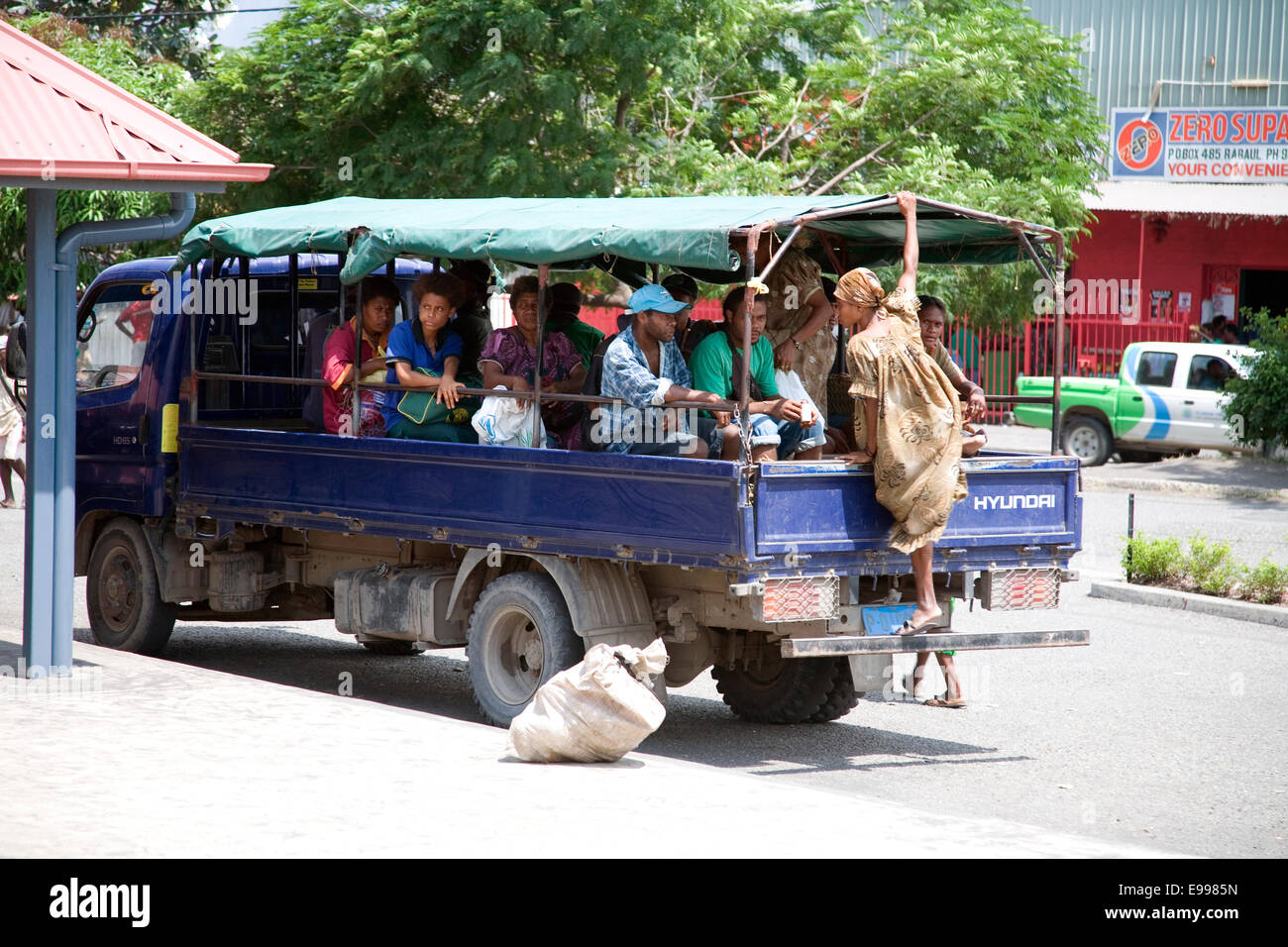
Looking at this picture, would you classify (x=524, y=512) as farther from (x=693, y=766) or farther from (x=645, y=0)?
(x=645, y=0)

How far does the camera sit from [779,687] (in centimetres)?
848

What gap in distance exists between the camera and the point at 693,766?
22.6ft

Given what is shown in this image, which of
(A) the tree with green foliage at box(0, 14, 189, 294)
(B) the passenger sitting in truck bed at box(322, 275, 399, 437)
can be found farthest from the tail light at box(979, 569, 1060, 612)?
(A) the tree with green foliage at box(0, 14, 189, 294)

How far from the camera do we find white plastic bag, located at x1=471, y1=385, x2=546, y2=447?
8.21 metres

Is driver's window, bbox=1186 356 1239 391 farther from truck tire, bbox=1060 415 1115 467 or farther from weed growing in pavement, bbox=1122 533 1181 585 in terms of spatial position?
weed growing in pavement, bbox=1122 533 1181 585

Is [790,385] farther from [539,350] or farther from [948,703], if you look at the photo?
[948,703]

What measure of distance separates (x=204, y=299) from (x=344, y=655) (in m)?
2.56

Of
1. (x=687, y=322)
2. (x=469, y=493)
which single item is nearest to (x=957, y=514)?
(x=687, y=322)

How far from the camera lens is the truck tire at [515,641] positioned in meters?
7.70

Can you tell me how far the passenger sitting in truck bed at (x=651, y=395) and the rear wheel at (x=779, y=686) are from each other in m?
1.30

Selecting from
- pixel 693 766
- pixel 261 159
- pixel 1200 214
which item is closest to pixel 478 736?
pixel 693 766

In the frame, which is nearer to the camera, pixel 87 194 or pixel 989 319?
pixel 989 319

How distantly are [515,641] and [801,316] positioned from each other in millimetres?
2368

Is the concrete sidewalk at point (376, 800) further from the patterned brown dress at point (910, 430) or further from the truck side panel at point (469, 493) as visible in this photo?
the patterned brown dress at point (910, 430)
